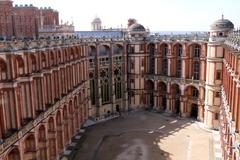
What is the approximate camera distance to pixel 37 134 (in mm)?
39031

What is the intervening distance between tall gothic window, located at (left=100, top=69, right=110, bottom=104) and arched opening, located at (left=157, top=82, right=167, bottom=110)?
1329 centimetres

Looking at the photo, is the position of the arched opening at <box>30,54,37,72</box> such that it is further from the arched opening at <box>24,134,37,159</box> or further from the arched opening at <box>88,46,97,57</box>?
the arched opening at <box>88,46,97,57</box>

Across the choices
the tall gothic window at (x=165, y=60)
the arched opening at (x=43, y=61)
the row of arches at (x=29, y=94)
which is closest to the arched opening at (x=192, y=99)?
the tall gothic window at (x=165, y=60)

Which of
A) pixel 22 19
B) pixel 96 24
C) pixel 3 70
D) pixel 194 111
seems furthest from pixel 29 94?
pixel 96 24

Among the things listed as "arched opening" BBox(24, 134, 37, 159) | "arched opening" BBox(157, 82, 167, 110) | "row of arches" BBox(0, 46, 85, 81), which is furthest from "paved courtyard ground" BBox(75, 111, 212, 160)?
"row of arches" BBox(0, 46, 85, 81)

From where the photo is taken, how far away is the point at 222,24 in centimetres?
6022

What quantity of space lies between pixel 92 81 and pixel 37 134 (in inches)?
1225

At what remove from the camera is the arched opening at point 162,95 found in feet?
244

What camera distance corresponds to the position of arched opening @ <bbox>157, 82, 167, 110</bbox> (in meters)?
74.5

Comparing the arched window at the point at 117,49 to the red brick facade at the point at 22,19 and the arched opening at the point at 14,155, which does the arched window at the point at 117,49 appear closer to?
the red brick facade at the point at 22,19

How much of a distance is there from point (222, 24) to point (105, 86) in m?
30.5

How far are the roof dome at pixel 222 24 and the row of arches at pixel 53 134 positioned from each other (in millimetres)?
32127

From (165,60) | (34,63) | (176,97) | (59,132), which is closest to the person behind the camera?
(34,63)

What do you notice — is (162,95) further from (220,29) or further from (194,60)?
(220,29)
